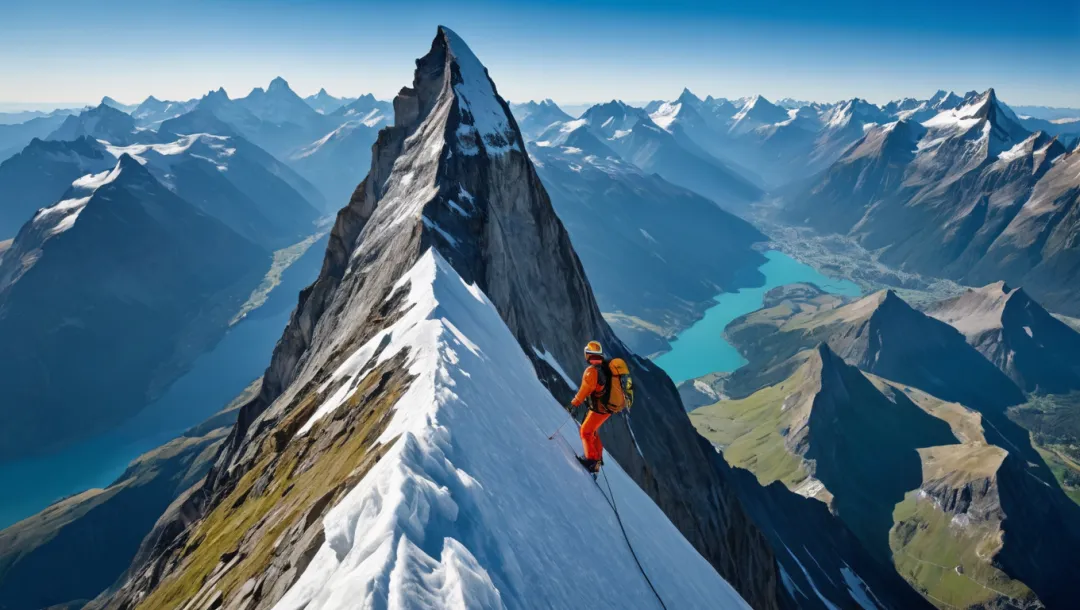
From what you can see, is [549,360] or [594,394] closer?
[594,394]

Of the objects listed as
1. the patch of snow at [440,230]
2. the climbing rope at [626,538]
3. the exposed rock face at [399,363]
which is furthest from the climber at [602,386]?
the patch of snow at [440,230]

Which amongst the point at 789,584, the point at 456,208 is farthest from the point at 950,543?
the point at 456,208

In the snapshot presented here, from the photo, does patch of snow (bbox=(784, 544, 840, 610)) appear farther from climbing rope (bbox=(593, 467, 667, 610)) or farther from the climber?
the climber

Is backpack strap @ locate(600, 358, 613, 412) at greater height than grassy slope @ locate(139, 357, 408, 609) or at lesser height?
greater

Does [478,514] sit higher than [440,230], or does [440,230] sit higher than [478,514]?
[440,230]

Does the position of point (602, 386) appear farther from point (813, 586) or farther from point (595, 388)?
point (813, 586)

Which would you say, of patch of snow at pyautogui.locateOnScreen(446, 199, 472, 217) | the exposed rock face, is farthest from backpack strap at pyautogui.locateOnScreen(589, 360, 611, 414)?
patch of snow at pyautogui.locateOnScreen(446, 199, 472, 217)

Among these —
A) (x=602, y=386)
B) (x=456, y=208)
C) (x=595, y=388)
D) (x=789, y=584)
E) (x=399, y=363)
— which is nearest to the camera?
(x=595, y=388)

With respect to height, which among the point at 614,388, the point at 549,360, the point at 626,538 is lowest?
the point at 549,360
